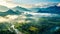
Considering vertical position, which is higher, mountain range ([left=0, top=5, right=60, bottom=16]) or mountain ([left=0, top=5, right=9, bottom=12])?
mountain ([left=0, top=5, right=9, bottom=12])

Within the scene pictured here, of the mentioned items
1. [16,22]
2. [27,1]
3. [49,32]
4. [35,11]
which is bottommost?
[49,32]

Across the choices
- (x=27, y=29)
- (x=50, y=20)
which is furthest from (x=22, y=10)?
(x=50, y=20)

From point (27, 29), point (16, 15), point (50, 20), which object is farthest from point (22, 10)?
point (50, 20)

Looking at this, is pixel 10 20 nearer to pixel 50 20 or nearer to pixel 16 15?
pixel 16 15

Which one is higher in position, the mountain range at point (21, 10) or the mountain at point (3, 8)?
the mountain at point (3, 8)

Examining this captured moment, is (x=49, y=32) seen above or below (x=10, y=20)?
below

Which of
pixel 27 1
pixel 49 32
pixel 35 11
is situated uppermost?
pixel 27 1

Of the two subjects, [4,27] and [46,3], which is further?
[46,3]

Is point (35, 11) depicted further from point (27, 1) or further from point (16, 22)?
point (16, 22)

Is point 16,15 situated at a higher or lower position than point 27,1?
lower
